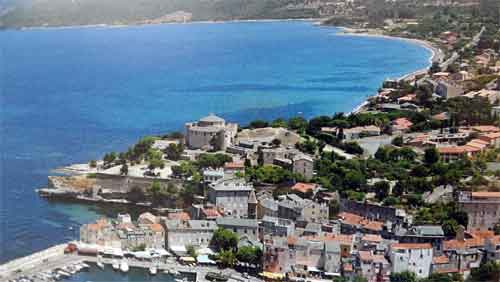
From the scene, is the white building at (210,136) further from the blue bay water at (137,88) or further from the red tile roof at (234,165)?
the blue bay water at (137,88)

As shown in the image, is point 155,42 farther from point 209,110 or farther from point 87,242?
point 87,242

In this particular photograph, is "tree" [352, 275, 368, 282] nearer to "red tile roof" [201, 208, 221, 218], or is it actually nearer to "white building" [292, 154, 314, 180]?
"red tile roof" [201, 208, 221, 218]

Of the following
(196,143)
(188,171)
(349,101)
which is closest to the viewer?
(188,171)

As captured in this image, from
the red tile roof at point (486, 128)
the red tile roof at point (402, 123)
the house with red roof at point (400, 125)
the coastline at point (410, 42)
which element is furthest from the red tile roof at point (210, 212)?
the coastline at point (410, 42)

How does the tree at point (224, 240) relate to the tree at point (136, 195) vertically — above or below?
above

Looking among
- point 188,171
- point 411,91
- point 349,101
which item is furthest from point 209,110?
point 188,171

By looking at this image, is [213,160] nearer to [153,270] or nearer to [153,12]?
[153,270]

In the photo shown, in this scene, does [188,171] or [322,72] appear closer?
[188,171]

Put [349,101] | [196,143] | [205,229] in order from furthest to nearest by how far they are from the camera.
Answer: [349,101], [196,143], [205,229]
